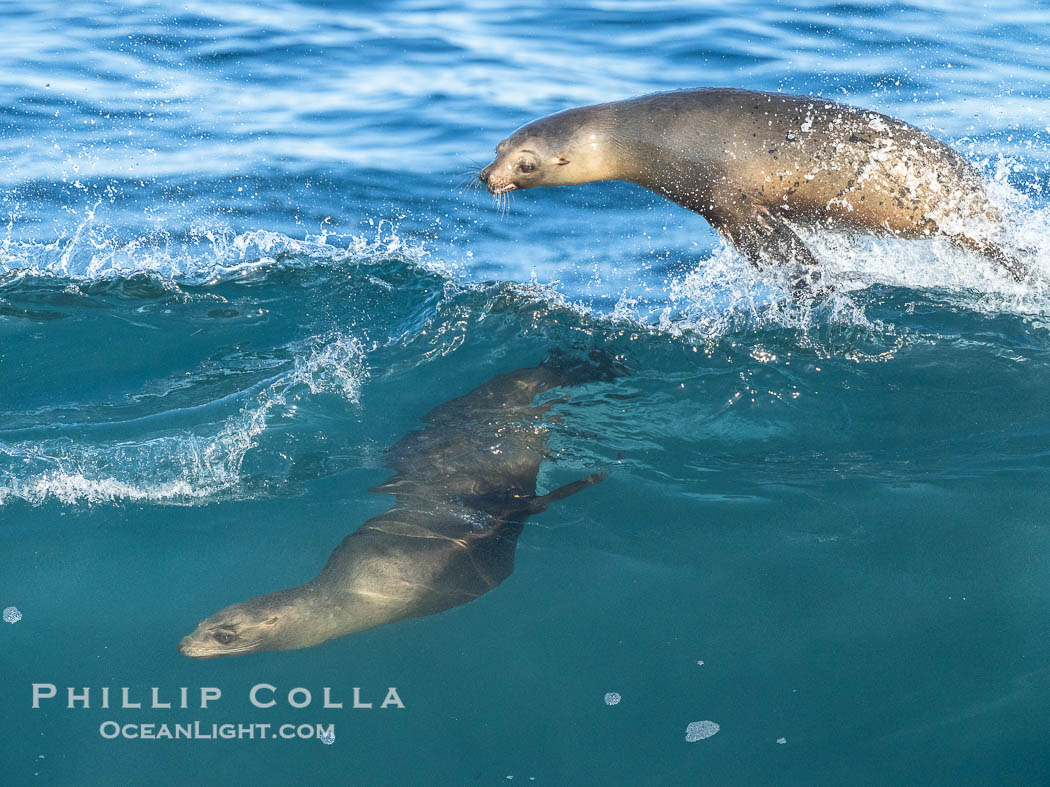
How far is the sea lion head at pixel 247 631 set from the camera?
440 cm

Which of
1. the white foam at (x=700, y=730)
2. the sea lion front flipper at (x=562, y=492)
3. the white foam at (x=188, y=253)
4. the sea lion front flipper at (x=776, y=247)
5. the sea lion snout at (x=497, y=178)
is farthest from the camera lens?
the white foam at (x=188, y=253)

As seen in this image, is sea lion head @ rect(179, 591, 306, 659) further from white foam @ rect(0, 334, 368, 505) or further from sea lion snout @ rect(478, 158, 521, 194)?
sea lion snout @ rect(478, 158, 521, 194)

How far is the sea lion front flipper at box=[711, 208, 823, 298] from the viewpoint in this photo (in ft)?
20.5

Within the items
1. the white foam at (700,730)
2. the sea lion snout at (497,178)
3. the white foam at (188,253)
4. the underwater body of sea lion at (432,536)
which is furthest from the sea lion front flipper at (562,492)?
the white foam at (188,253)

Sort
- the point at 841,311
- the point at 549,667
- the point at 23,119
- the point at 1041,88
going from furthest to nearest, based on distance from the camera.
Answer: the point at 1041,88 < the point at 23,119 < the point at 841,311 < the point at 549,667

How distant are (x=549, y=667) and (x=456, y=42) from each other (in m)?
10.2

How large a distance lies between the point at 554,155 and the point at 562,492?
229 cm

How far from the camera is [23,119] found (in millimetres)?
10516

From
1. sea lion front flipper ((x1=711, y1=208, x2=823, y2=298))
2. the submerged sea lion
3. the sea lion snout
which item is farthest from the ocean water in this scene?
the sea lion snout

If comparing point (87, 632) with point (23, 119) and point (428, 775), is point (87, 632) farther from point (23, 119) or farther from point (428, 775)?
point (23, 119)

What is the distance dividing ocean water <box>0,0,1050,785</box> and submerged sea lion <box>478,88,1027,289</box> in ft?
0.93

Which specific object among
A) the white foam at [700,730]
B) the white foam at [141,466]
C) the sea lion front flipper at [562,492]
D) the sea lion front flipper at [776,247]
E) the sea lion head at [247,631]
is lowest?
the white foam at [700,730]

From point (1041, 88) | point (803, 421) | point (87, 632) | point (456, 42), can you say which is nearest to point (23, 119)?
point (456, 42)

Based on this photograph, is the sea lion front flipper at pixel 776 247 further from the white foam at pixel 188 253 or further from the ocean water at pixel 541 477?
the white foam at pixel 188 253
